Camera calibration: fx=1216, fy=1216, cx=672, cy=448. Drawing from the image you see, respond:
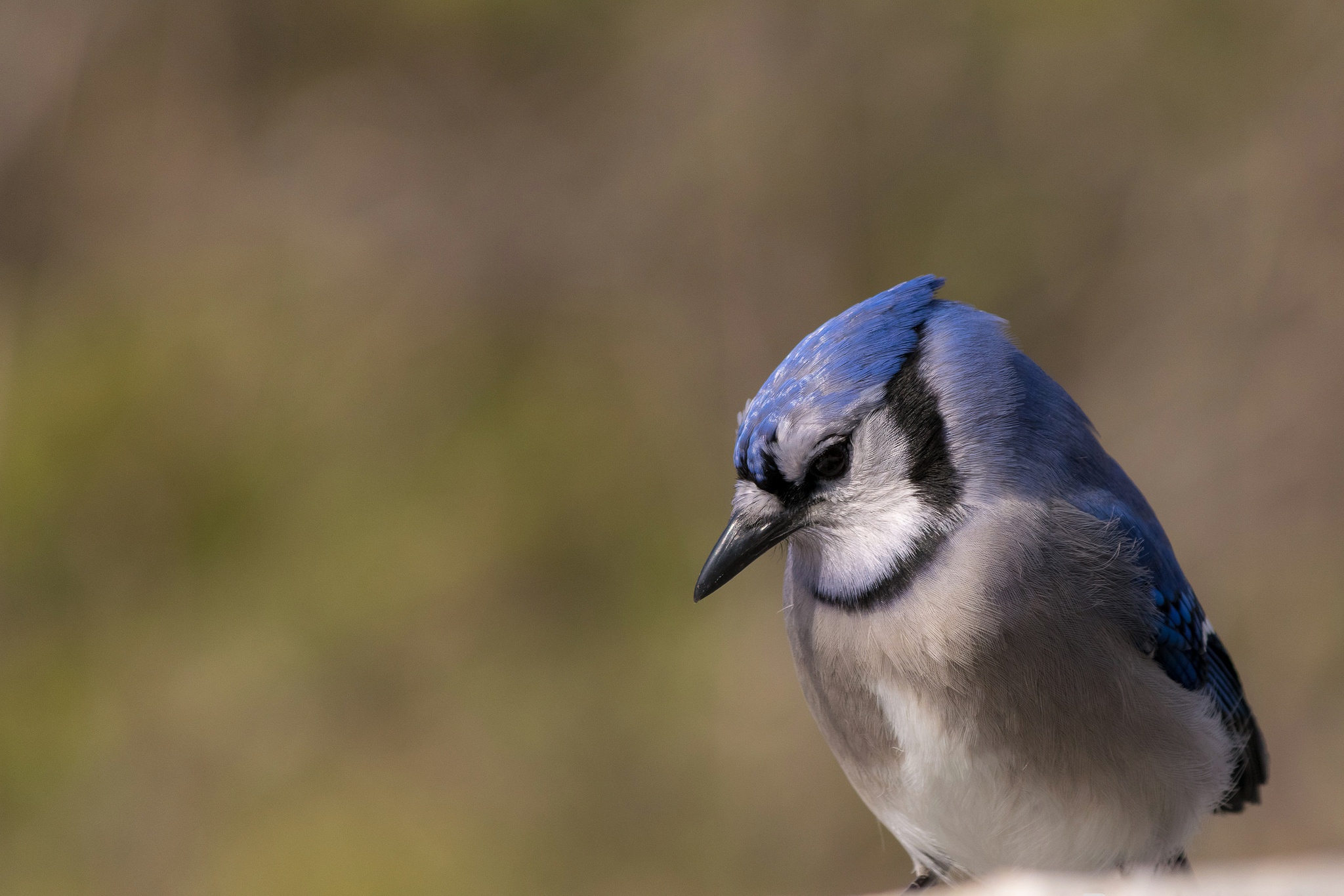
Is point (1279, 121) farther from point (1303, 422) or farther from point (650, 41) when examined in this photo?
point (650, 41)

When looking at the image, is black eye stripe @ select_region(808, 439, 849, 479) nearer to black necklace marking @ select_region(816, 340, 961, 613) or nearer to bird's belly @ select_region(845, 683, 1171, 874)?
black necklace marking @ select_region(816, 340, 961, 613)

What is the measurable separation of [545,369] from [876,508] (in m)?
2.24

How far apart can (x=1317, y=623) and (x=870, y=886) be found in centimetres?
146

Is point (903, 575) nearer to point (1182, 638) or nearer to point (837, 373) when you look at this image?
point (837, 373)

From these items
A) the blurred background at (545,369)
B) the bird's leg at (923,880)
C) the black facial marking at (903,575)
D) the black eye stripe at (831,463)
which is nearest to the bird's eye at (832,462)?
the black eye stripe at (831,463)

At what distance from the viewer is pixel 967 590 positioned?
148 cm

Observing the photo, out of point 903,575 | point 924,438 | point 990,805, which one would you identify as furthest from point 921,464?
point 990,805

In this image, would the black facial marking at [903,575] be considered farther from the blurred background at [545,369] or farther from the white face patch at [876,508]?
the blurred background at [545,369]

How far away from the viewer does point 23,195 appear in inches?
139

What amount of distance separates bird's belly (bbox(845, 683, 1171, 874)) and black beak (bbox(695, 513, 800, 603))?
234 millimetres

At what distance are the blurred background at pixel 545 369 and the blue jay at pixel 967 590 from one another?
173cm

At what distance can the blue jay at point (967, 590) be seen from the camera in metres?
1.49

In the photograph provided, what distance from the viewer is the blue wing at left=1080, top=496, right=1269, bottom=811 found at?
5.43ft

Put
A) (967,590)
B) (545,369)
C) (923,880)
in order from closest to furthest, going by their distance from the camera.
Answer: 1. (967,590)
2. (923,880)
3. (545,369)
